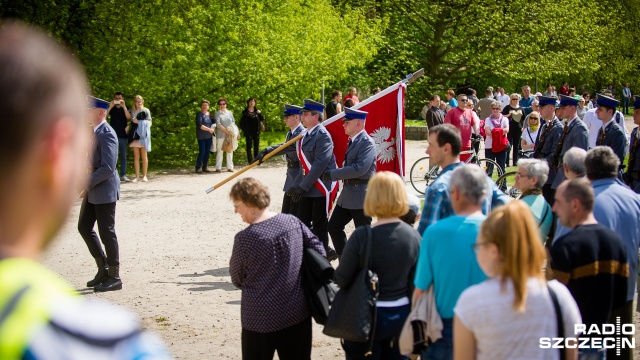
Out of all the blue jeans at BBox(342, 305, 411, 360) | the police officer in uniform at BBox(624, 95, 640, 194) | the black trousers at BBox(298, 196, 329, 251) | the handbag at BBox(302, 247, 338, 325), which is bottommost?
the blue jeans at BBox(342, 305, 411, 360)

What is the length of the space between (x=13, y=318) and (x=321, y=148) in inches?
336

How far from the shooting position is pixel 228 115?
2088 centimetres

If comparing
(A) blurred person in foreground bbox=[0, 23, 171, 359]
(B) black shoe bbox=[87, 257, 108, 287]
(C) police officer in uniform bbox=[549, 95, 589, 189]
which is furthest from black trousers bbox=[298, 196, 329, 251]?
(A) blurred person in foreground bbox=[0, 23, 171, 359]

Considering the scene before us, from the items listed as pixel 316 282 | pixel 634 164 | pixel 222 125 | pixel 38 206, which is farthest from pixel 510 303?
pixel 222 125

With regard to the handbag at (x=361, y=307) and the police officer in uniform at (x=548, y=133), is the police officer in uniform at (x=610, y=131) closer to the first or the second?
the police officer in uniform at (x=548, y=133)

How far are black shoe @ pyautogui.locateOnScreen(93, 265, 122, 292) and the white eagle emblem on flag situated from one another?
129 inches

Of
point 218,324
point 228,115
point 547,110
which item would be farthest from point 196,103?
point 218,324

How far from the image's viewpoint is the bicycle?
16.1 m

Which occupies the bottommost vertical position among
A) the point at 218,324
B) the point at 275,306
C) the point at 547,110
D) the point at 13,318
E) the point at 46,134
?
the point at 218,324

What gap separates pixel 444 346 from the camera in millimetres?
4438

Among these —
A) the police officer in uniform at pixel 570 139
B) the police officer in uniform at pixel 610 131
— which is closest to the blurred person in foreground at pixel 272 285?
the police officer in uniform at pixel 570 139

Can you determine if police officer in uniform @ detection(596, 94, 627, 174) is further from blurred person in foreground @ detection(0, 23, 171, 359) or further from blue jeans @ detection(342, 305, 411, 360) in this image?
blurred person in foreground @ detection(0, 23, 171, 359)

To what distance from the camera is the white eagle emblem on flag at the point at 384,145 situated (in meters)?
9.76

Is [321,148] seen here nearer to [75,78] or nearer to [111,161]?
[111,161]
